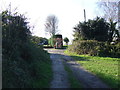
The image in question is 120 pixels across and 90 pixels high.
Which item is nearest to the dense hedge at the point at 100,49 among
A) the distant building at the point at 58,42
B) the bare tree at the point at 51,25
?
the distant building at the point at 58,42

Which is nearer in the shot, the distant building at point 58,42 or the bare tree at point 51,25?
the distant building at point 58,42

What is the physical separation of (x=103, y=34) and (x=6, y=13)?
65.6ft

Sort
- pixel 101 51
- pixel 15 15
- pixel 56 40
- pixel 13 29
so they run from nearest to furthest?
pixel 13 29, pixel 15 15, pixel 101 51, pixel 56 40

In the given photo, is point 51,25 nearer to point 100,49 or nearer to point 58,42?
point 58,42

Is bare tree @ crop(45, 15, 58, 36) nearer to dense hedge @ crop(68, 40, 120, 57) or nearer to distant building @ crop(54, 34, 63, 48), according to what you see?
distant building @ crop(54, 34, 63, 48)

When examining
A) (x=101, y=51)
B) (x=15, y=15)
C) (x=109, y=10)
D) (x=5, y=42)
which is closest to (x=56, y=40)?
(x=109, y=10)

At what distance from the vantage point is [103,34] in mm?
25844

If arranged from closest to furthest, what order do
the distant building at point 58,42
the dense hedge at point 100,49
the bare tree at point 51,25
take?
the dense hedge at point 100,49, the distant building at point 58,42, the bare tree at point 51,25

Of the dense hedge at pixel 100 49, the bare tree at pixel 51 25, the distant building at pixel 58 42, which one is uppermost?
the bare tree at pixel 51 25

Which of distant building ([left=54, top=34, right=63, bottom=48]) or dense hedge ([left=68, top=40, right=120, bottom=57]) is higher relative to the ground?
distant building ([left=54, top=34, right=63, bottom=48])

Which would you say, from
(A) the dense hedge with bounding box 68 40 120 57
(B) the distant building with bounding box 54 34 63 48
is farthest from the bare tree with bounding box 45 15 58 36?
(A) the dense hedge with bounding box 68 40 120 57

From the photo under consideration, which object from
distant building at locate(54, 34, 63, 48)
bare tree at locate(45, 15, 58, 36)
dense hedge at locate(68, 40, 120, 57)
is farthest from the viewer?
bare tree at locate(45, 15, 58, 36)

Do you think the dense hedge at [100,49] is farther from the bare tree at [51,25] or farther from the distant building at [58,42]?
the bare tree at [51,25]

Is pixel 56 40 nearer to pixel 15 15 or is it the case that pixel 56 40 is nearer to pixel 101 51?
pixel 101 51
